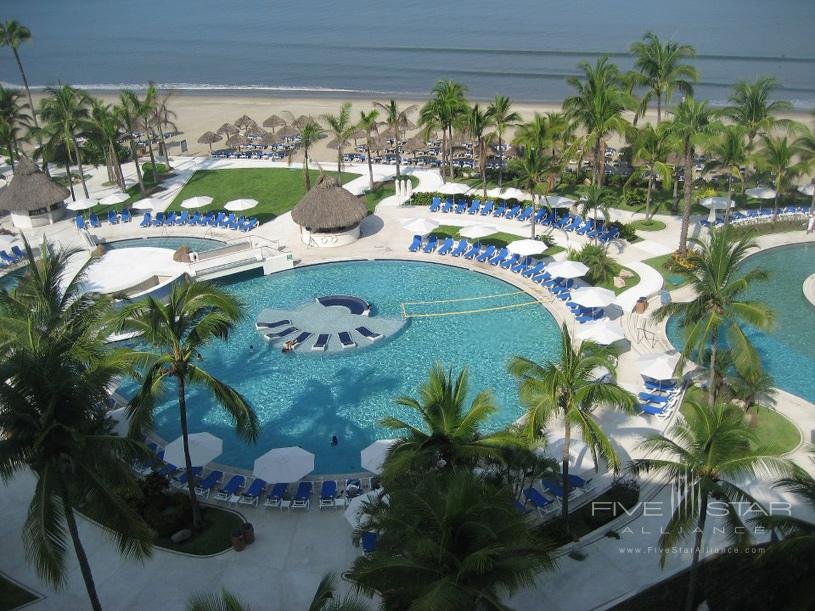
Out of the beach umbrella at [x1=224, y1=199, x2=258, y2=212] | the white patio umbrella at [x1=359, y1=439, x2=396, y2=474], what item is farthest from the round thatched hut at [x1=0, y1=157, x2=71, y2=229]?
the white patio umbrella at [x1=359, y1=439, x2=396, y2=474]

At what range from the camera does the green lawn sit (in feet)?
123

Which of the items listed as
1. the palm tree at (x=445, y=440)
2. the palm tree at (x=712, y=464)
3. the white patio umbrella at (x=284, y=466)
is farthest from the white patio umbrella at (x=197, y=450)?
the palm tree at (x=712, y=464)

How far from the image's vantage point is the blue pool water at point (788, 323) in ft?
69.2

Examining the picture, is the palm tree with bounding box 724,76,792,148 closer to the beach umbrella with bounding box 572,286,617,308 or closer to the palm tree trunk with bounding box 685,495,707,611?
the beach umbrella with bounding box 572,286,617,308

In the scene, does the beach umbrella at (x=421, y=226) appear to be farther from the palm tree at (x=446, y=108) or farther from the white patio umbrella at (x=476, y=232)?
the palm tree at (x=446, y=108)

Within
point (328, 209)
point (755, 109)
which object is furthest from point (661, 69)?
point (328, 209)

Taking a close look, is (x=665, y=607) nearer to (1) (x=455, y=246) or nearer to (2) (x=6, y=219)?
(1) (x=455, y=246)

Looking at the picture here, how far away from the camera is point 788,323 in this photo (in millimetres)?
23938

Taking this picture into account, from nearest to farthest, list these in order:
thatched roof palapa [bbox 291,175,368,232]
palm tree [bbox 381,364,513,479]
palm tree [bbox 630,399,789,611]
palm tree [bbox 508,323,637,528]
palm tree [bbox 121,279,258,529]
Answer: palm tree [bbox 630,399,789,611] < palm tree [bbox 381,364,513,479] < palm tree [bbox 508,323,637,528] < palm tree [bbox 121,279,258,529] < thatched roof palapa [bbox 291,175,368,232]

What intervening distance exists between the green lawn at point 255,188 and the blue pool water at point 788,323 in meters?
21.5

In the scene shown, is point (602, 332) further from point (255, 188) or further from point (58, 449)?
point (255, 188)

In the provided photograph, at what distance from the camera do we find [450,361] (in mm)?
22859

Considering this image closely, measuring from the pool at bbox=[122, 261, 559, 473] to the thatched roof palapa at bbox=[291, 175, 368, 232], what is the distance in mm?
2887

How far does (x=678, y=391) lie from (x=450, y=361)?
680 centimetres
